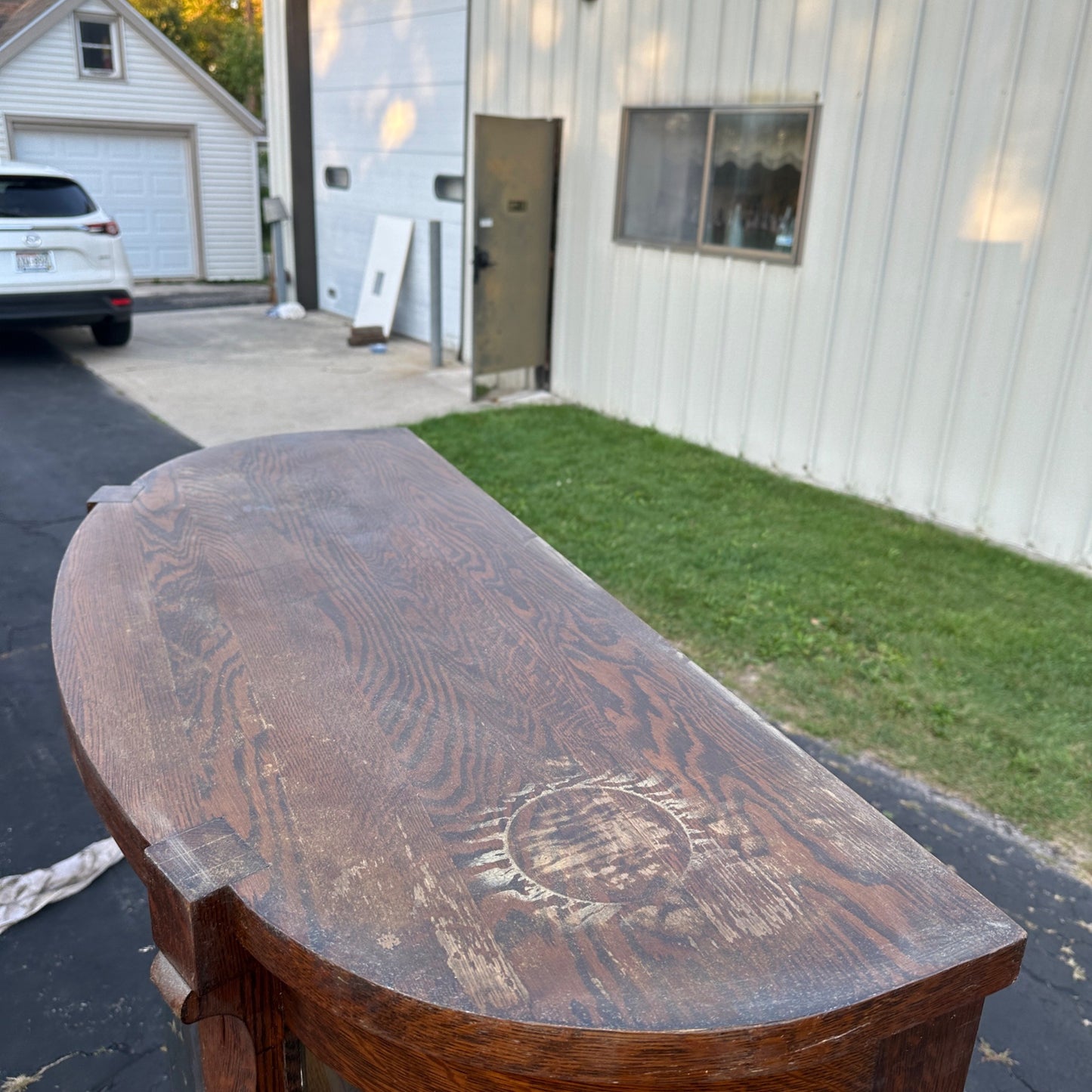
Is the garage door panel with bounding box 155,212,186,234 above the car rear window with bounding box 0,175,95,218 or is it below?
below

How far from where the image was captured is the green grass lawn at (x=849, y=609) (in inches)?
131

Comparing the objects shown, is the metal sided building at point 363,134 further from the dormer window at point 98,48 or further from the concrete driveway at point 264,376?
the dormer window at point 98,48

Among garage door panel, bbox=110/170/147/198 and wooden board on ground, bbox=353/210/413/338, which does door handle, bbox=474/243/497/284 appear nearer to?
wooden board on ground, bbox=353/210/413/338

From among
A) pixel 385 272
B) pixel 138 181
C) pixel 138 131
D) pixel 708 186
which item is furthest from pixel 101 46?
pixel 708 186

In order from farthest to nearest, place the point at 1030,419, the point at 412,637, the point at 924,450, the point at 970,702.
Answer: the point at 924,450
the point at 1030,419
the point at 970,702
the point at 412,637

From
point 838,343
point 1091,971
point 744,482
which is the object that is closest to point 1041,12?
point 838,343

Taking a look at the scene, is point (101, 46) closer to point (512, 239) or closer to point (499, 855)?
point (512, 239)

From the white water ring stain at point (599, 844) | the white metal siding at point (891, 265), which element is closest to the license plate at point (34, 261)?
the white metal siding at point (891, 265)

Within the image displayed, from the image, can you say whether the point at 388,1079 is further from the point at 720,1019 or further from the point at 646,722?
the point at 646,722

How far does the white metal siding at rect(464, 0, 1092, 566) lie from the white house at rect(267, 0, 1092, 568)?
0.5 inches

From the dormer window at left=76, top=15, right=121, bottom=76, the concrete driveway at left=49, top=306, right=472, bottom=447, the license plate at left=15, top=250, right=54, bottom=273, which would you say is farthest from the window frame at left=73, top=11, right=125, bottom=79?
the license plate at left=15, top=250, right=54, bottom=273

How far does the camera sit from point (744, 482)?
5957 mm

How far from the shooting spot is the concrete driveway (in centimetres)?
728

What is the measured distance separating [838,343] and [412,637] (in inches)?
183
